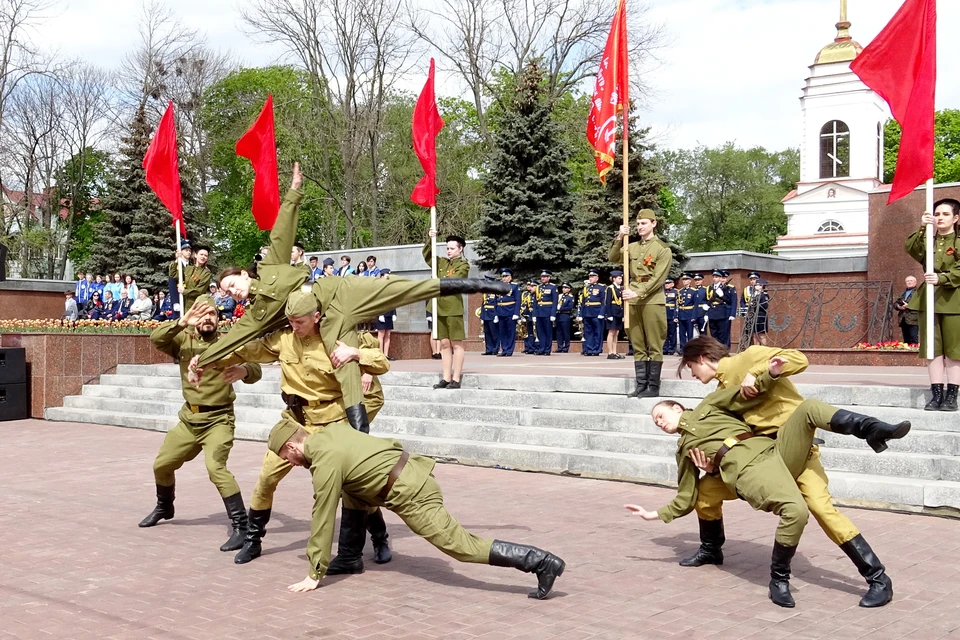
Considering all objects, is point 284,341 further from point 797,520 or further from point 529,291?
point 529,291

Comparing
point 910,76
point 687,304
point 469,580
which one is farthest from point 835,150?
point 469,580

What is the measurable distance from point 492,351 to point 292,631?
613 inches

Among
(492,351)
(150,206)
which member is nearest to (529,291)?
(492,351)

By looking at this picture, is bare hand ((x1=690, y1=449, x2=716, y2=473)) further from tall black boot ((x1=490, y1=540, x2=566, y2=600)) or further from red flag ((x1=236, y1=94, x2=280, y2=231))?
red flag ((x1=236, y1=94, x2=280, y2=231))

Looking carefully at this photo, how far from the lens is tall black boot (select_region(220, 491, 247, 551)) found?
6.54 m

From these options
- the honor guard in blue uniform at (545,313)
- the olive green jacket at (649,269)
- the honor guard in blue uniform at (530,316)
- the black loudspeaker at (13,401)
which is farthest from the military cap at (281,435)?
the honor guard in blue uniform at (530,316)

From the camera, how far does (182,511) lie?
804 cm

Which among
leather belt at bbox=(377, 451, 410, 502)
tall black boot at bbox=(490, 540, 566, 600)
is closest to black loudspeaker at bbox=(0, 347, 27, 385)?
leather belt at bbox=(377, 451, 410, 502)

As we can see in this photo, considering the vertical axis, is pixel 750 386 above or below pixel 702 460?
above

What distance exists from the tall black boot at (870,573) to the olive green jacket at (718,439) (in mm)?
676

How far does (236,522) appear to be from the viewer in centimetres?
669

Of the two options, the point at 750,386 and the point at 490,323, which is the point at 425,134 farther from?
the point at 750,386

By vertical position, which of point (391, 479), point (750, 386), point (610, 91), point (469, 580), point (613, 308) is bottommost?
point (469, 580)

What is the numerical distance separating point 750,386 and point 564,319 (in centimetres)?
1594
